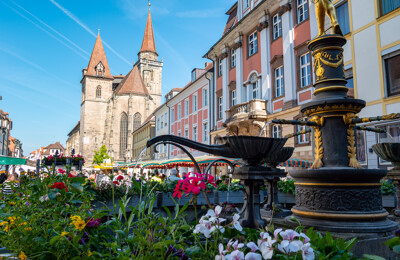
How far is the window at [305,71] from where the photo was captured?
50.5 ft

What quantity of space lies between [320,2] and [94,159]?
64233 mm

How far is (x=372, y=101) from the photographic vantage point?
1202cm

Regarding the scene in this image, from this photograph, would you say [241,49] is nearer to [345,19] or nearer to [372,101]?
[345,19]

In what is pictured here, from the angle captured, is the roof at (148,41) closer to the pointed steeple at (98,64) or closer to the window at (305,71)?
the pointed steeple at (98,64)

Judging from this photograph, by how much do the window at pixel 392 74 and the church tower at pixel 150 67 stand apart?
64895 millimetres

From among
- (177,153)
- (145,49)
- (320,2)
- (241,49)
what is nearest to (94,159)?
(145,49)

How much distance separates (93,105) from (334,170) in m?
70.4

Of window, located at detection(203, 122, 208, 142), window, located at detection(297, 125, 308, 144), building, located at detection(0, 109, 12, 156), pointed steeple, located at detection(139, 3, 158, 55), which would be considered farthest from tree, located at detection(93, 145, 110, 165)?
window, located at detection(297, 125, 308, 144)

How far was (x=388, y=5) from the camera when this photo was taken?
1178 centimetres

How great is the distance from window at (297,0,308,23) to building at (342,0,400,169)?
9.38ft

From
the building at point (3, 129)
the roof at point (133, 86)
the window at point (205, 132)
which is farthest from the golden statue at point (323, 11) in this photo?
the roof at point (133, 86)

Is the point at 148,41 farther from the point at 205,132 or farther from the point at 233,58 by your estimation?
the point at 233,58

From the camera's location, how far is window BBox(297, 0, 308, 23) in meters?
15.9

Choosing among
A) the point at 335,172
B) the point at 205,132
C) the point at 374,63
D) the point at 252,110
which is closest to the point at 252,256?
the point at 335,172
